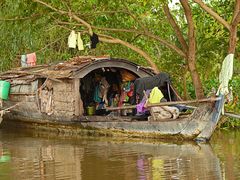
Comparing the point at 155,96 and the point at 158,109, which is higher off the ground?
the point at 155,96

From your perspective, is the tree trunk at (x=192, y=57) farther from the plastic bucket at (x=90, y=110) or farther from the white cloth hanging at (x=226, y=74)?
the plastic bucket at (x=90, y=110)

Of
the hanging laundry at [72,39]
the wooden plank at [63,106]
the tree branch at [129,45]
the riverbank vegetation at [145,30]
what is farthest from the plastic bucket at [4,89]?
the tree branch at [129,45]

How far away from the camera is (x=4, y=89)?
16188mm

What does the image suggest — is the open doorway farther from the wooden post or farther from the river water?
the river water

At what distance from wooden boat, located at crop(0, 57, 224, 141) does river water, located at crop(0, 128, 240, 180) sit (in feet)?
0.99

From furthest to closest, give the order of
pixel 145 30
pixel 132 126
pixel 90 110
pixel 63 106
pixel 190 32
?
pixel 90 110 → pixel 63 106 → pixel 145 30 → pixel 190 32 → pixel 132 126

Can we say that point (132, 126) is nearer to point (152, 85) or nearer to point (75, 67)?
point (152, 85)

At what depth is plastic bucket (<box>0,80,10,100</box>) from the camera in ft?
53.0

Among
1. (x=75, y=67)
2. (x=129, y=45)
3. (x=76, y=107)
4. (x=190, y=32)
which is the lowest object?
(x=76, y=107)

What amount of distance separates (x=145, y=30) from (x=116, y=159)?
181 inches

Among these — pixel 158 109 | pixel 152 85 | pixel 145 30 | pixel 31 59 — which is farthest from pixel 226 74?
pixel 31 59

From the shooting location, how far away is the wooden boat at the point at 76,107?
38.8 feet

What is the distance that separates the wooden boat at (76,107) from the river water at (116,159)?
11.9 inches

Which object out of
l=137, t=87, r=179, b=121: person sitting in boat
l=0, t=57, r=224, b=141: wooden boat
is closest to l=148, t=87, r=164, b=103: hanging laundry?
l=137, t=87, r=179, b=121: person sitting in boat
